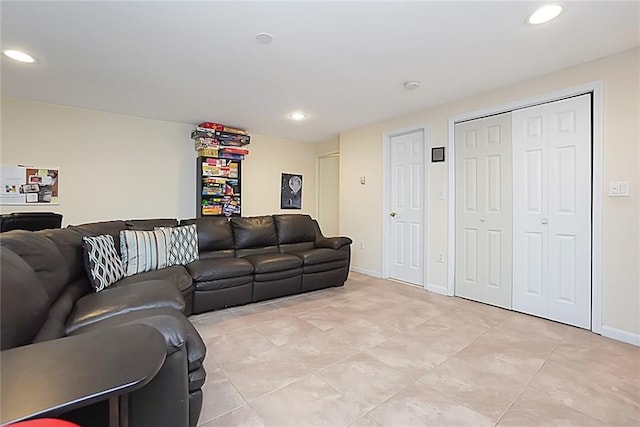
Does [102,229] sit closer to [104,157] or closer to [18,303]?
[104,157]

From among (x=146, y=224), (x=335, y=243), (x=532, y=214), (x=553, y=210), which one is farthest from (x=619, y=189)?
(x=146, y=224)

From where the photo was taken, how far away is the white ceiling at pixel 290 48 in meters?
1.85

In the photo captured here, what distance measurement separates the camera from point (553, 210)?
9.16ft

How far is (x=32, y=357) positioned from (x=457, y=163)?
3.74m

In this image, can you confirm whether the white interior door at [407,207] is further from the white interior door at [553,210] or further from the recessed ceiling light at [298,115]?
the recessed ceiling light at [298,115]

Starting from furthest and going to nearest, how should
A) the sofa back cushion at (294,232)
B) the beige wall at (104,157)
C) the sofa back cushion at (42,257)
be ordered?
the sofa back cushion at (294,232) < the beige wall at (104,157) < the sofa back cushion at (42,257)

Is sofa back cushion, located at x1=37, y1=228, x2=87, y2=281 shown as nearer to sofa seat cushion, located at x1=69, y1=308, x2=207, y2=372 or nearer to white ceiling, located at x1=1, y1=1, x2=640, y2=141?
sofa seat cushion, located at x1=69, y1=308, x2=207, y2=372

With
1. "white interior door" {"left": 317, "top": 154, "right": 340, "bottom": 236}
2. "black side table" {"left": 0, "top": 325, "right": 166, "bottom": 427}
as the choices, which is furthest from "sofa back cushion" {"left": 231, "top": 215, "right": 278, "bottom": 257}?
"black side table" {"left": 0, "top": 325, "right": 166, "bottom": 427}

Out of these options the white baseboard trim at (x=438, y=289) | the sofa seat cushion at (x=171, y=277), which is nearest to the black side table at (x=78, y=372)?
the sofa seat cushion at (x=171, y=277)

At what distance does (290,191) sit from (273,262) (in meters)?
2.49

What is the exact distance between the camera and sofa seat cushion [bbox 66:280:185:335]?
1.54 metres

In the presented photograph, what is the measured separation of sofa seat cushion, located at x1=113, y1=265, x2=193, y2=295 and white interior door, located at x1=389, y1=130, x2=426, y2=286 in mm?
2750

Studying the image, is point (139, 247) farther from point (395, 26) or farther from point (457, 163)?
point (457, 163)

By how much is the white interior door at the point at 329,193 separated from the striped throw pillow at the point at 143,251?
3328mm
